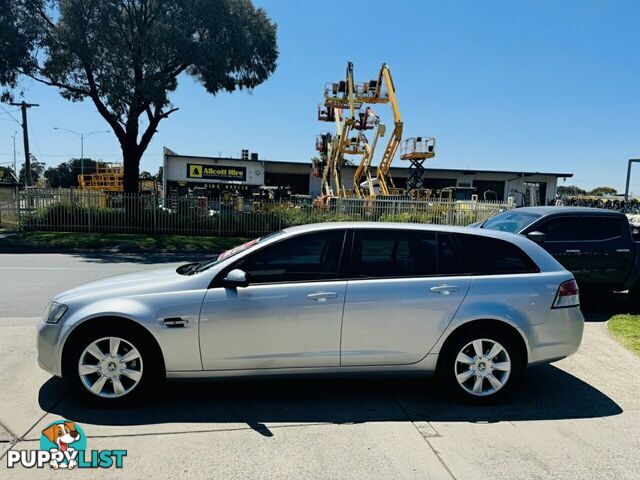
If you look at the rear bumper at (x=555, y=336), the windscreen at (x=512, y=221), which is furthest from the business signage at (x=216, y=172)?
the rear bumper at (x=555, y=336)

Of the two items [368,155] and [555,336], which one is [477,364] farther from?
[368,155]

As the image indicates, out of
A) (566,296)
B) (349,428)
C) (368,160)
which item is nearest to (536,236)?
(566,296)

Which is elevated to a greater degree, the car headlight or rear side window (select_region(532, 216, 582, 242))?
rear side window (select_region(532, 216, 582, 242))

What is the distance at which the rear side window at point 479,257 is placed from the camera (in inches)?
160

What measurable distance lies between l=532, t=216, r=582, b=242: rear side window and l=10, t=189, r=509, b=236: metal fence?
1253cm

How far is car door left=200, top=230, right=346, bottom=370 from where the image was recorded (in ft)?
12.1

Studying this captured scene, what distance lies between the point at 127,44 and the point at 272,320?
58.1ft

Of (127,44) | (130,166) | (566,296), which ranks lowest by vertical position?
(566,296)

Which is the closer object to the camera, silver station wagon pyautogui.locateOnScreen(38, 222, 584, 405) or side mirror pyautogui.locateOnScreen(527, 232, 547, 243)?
silver station wagon pyautogui.locateOnScreen(38, 222, 584, 405)

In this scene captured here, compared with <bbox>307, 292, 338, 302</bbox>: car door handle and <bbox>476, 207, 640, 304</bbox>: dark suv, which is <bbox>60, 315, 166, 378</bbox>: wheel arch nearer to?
<bbox>307, 292, 338, 302</bbox>: car door handle

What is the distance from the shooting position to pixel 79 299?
378 centimetres

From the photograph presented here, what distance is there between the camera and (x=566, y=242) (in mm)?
7297

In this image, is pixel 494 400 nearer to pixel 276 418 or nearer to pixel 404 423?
pixel 404 423

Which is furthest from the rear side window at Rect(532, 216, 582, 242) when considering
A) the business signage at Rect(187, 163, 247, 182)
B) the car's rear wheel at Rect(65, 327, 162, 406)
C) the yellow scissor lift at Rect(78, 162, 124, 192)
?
the business signage at Rect(187, 163, 247, 182)
